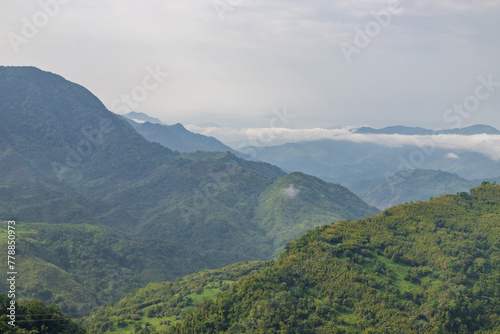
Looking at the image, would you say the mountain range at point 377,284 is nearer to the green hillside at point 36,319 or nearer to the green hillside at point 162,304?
the green hillside at point 162,304

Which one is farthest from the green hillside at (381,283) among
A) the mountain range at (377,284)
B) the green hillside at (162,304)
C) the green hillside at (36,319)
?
the green hillside at (36,319)

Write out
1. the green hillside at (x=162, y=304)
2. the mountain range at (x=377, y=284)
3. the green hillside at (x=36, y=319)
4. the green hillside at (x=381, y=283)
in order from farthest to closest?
the green hillside at (x=162, y=304) → the mountain range at (x=377, y=284) → the green hillside at (x=381, y=283) → the green hillside at (x=36, y=319)

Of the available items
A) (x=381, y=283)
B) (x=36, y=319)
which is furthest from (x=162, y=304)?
(x=381, y=283)

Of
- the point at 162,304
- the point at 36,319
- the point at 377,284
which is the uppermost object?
the point at 36,319

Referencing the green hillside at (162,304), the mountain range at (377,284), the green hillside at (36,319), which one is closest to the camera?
the green hillside at (36,319)

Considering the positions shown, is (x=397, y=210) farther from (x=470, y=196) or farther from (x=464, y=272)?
(x=464, y=272)

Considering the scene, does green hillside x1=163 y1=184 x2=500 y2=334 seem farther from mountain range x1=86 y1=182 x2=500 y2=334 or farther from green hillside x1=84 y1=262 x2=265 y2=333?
green hillside x1=84 y1=262 x2=265 y2=333

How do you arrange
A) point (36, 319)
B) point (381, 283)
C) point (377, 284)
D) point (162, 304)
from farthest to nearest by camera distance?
1. point (162, 304)
2. point (381, 283)
3. point (377, 284)
4. point (36, 319)

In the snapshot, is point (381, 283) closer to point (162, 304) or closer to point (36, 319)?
point (36, 319)

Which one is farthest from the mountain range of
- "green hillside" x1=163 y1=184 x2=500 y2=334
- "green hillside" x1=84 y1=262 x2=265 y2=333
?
"green hillside" x1=84 y1=262 x2=265 y2=333

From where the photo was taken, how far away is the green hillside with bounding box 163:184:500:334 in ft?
197

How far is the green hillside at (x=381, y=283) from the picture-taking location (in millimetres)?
→ 59938

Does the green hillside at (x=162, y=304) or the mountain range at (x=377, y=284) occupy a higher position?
the mountain range at (x=377, y=284)

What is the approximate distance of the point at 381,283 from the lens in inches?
2675
